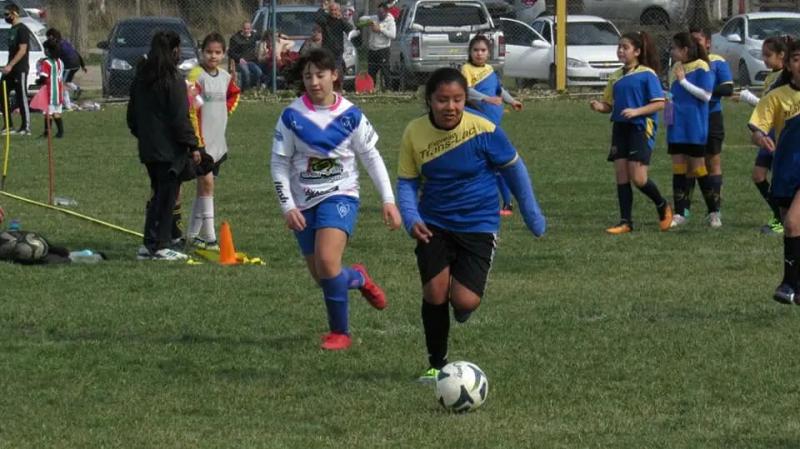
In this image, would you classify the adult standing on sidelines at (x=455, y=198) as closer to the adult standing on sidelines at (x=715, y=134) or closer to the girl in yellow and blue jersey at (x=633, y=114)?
the girl in yellow and blue jersey at (x=633, y=114)

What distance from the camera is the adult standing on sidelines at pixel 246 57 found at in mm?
29438

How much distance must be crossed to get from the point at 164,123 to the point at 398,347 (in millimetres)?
3749

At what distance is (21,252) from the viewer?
38.5ft

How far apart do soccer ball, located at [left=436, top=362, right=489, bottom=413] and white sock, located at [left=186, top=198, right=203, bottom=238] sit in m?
5.93

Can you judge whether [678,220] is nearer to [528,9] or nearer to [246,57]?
[246,57]

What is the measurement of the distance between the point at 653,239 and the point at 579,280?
2.36 meters

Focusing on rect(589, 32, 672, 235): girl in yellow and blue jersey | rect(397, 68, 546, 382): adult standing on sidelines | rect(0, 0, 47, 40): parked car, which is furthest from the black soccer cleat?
rect(0, 0, 47, 40): parked car

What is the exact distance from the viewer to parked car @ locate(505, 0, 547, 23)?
129 ft

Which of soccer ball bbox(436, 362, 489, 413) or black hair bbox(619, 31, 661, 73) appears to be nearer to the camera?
soccer ball bbox(436, 362, 489, 413)

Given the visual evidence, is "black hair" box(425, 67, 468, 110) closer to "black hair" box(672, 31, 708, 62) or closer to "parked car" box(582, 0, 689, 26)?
"black hair" box(672, 31, 708, 62)

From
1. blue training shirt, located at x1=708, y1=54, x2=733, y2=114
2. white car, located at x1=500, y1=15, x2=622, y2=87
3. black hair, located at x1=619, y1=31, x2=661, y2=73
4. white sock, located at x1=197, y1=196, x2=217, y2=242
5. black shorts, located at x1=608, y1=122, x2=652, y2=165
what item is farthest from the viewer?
white car, located at x1=500, y1=15, x2=622, y2=87

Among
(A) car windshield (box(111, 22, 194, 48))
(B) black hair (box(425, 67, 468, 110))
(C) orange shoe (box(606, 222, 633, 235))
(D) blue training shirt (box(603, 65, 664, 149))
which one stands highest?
(A) car windshield (box(111, 22, 194, 48))

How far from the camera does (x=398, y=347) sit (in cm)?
870

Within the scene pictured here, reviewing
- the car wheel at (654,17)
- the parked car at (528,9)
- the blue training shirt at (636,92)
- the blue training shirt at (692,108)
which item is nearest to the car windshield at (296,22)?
the parked car at (528,9)
